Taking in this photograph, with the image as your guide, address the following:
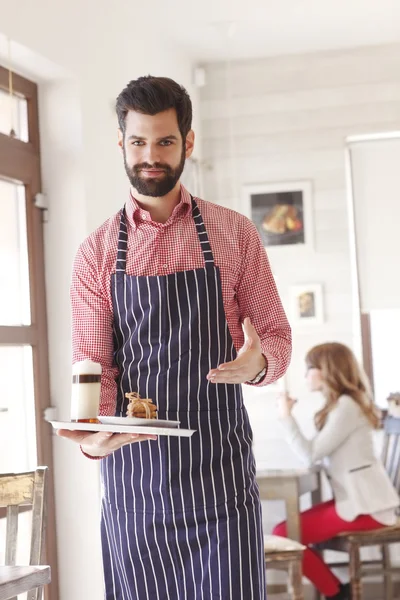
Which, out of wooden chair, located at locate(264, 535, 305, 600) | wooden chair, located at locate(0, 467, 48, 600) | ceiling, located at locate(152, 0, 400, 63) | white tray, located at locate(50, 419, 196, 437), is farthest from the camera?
ceiling, located at locate(152, 0, 400, 63)

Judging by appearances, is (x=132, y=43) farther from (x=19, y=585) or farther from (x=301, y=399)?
(x=19, y=585)

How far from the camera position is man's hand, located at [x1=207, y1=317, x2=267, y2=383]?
1874 millimetres

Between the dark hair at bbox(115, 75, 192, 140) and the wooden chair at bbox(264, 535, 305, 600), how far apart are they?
8.08 ft

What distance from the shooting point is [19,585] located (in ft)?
6.59

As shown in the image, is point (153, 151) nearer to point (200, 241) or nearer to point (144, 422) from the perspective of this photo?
point (200, 241)

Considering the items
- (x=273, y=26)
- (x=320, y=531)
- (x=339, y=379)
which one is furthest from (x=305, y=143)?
(x=320, y=531)

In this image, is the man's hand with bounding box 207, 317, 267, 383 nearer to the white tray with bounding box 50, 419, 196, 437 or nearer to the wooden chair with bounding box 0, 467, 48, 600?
the white tray with bounding box 50, 419, 196, 437

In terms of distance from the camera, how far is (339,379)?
4656 millimetres

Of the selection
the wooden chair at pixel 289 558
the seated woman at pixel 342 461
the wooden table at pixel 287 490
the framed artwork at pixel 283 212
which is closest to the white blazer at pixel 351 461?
the seated woman at pixel 342 461

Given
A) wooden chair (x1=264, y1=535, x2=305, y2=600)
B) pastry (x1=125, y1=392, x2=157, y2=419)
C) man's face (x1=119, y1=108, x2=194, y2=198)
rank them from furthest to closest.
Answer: wooden chair (x1=264, y1=535, x2=305, y2=600) → man's face (x1=119, y1=108, x2=194, y2=198) → pastry (x1=125, y1=392, x2=157, y2=419)

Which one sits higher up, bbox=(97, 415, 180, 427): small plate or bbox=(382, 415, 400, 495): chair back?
bbox=(97, 415, 180, 427): small plate

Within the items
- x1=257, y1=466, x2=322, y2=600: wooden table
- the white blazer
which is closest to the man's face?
x1=257, y1=466, x2=322, y2=600: wooden table

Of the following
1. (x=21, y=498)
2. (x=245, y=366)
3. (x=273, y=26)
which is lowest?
(x=21, y=498)

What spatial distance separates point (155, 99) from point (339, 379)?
→ 281cm
